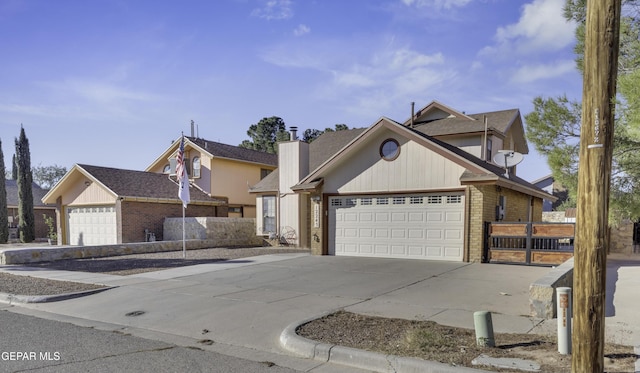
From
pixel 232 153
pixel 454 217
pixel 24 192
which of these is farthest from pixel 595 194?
pixel 24 192

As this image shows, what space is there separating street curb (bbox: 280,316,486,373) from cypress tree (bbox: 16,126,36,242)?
30.7 meters

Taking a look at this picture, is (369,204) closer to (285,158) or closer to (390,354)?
(285,158)

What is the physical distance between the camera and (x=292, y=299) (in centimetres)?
868

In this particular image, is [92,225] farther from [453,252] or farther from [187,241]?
[453,252]

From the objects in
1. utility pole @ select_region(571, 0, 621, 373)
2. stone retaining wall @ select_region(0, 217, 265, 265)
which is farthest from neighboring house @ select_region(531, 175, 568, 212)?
utility pole @ select_region(571, 0, 621, 373)

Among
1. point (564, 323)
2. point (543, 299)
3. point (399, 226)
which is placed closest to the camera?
point (564, 323)

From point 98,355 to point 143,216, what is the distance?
1849 centimetres

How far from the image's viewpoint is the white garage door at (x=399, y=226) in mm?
14266

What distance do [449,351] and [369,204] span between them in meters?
11.1

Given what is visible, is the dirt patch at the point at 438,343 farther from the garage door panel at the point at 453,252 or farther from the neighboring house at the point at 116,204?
the neighboring house at the point at 116,204

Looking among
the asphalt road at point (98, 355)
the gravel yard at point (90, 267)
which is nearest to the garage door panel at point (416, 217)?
the gravel yard at point (90, 267)

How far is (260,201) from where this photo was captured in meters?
22.8

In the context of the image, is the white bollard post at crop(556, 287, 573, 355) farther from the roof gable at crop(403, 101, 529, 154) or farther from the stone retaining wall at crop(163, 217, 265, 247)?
the stone retaining wall at crop(163, 217, 265, 247)

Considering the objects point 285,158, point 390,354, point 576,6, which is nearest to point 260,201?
point 285,158
